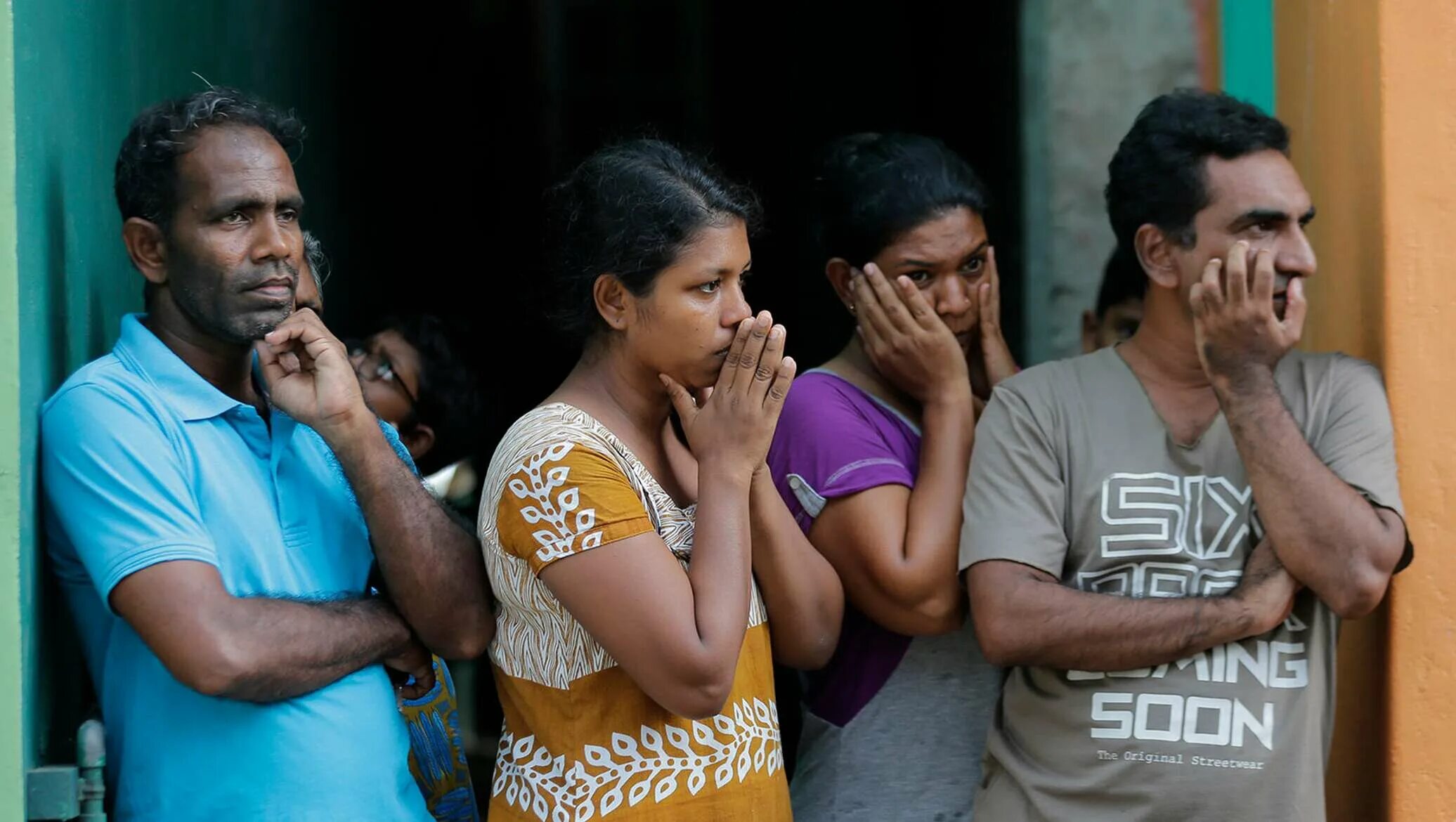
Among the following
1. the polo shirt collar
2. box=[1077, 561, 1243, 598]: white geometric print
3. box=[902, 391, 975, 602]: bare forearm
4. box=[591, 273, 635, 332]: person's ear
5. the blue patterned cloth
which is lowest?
the blue patterned cloth

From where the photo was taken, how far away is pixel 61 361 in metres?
2.72

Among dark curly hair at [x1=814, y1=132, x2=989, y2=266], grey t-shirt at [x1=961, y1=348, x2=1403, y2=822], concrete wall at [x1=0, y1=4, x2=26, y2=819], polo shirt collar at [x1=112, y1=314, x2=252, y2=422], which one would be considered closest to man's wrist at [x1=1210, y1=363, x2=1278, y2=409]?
grey t-shirt at [x1=961, y1=348, x2=1403, y2=822]

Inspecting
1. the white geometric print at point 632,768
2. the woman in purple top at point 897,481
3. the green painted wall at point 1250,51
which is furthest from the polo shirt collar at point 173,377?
the green painted wall at point 1250,51

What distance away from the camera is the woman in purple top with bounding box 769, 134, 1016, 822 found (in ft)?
9.48

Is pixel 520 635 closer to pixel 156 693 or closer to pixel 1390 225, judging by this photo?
pixel 156 693

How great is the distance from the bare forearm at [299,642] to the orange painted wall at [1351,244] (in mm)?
1853

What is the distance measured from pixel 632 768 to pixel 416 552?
0.52 meters

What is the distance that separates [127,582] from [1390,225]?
2.31 metres

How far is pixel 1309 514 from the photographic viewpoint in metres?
2.62

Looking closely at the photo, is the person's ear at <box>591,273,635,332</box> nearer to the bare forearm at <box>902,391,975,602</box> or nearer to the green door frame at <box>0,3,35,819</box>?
the bare forearm at <box>902,391,975,602</box>

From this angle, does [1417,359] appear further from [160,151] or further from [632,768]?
[160,151]

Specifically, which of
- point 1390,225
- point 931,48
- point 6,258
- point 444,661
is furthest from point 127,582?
point 931,48

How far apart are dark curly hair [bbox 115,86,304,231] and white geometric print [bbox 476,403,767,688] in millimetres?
739

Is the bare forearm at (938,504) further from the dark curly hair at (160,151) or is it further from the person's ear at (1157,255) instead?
the dark curly hair at (160,151)
